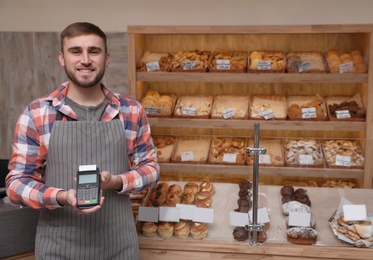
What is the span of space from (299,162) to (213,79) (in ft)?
3.00

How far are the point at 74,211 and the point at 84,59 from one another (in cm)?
58

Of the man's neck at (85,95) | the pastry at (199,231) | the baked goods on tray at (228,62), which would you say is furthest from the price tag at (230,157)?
the man's neck at (85,95)

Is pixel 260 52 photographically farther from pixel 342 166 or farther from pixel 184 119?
pixel 342 166

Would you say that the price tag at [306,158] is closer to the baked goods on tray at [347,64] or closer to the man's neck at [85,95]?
the baked goods on tray at [347,64]

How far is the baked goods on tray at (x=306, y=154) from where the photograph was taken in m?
3.67

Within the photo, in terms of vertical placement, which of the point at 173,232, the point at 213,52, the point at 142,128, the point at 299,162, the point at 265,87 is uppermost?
the point at 213,52

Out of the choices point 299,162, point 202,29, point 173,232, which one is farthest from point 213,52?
point 173,232

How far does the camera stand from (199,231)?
2.59 meters

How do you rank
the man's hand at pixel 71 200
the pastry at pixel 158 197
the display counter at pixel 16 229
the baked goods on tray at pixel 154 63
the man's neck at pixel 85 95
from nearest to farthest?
the man's hand at pixel 71 200
the man's neck at pixel 85 95
the display counter at pixel 16 229
the pastry at pixel 158 197
the baked goods on tray at pixel 154 63

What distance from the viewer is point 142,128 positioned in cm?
224

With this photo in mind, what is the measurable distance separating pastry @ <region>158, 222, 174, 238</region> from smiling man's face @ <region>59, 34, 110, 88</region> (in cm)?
87

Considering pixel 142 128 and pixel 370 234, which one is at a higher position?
pixel 142 128

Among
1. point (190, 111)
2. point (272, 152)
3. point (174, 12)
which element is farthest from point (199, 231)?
point (174, 12)

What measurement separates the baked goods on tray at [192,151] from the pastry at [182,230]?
1.46 meters
